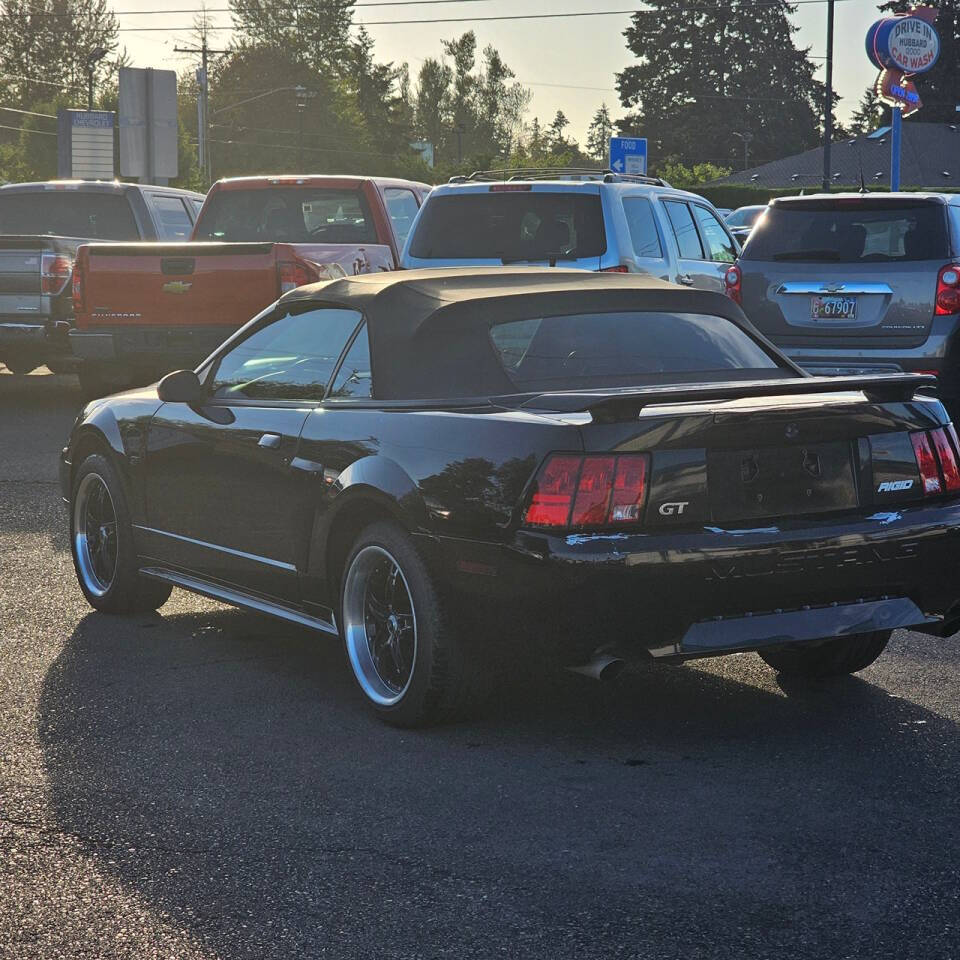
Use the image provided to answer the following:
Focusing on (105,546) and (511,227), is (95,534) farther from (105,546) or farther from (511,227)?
(511,227)

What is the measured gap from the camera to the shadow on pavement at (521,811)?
12.5ft

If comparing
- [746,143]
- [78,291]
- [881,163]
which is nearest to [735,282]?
[78,291]

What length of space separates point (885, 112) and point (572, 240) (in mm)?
104103

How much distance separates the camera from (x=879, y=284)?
12.2 metres

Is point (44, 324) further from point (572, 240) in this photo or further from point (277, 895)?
point (277, 895)

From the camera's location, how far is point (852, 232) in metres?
12.6

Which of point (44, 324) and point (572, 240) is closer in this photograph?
point (572, 240)

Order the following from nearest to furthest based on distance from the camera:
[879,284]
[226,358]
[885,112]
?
[226,358]
[879,284]
[885,112]

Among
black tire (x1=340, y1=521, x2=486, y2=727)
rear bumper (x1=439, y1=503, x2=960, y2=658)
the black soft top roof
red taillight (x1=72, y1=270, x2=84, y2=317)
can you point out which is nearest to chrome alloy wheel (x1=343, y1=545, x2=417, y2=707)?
black tire (x1=340, y1=521, x2=486, y2=727)

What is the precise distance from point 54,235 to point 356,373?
11.4 m

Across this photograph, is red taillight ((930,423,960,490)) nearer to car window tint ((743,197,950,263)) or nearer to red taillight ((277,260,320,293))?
car window tint ((743,197,950,263))

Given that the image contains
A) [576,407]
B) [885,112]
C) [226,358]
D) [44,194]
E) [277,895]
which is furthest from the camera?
[885,112]

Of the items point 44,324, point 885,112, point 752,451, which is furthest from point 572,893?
point 885,112

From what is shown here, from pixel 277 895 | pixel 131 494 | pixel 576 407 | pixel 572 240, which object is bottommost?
pixel 277 895
